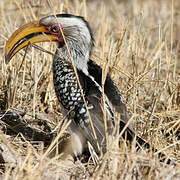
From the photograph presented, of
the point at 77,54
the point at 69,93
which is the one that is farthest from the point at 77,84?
the point at 77,54

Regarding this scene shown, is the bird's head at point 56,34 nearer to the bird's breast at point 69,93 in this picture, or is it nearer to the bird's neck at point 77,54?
the bird's neck at point 77,54

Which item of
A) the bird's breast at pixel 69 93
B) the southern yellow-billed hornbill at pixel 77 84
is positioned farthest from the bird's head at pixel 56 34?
the bird's breast at pixel 69 93

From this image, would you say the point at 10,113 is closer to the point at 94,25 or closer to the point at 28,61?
the point at 28,61

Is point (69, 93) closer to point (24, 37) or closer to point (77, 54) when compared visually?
point (77, 54)

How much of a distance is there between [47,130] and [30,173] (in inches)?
57.7

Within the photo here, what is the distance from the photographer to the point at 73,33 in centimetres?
354

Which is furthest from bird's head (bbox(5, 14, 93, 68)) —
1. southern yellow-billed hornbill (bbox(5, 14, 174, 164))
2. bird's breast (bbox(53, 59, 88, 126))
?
bird's breast (bbox(53, 59, 88, 126))

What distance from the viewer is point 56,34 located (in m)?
3.51

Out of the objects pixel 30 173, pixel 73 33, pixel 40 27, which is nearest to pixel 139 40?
pixel 73 33

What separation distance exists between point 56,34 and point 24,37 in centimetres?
31

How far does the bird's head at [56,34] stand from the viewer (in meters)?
3.32

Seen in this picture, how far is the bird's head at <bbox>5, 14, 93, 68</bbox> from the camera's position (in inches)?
131

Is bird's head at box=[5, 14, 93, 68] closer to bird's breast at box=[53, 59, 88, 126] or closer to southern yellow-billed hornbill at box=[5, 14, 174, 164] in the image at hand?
southern yellow-billed hornbill at box=[5, 14, 174, 164]

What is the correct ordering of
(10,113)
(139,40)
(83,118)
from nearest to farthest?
(83,118) → (10,113) → (139,40)
